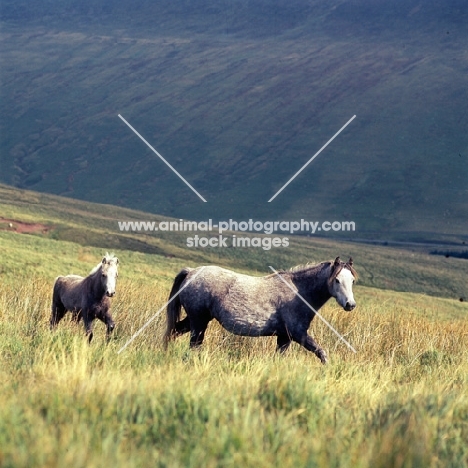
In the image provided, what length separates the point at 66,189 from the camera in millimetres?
183875

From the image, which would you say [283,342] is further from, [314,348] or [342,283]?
[342,283]

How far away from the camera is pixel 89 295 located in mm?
12406

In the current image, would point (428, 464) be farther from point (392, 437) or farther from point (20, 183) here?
point (20, 183)

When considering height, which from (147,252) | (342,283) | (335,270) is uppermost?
(335,270)

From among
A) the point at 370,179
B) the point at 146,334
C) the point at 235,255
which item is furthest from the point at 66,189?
the point at 146,334

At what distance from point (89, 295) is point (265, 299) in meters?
2.72

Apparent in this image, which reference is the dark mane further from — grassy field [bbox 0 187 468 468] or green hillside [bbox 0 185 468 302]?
green hillside [bbox 0 185 468 302]

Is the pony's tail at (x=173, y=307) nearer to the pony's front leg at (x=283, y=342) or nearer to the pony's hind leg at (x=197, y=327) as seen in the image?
the pony's hind leg at (x=197, y=327)

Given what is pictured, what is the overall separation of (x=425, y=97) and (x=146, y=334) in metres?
191

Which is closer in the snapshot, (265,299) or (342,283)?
(342,283)

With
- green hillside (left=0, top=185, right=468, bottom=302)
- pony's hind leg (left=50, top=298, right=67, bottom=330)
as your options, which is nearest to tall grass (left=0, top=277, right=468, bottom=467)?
pony's hind leg (left=50, top=298, right=67, bottom=330)

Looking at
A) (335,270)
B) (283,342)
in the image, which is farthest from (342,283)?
(283,342)

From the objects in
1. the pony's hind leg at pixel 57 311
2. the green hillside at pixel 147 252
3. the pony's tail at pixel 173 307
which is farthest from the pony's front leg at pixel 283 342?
the green hillside at pixel 147 252

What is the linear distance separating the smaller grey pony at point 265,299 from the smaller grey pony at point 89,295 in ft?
3.23
